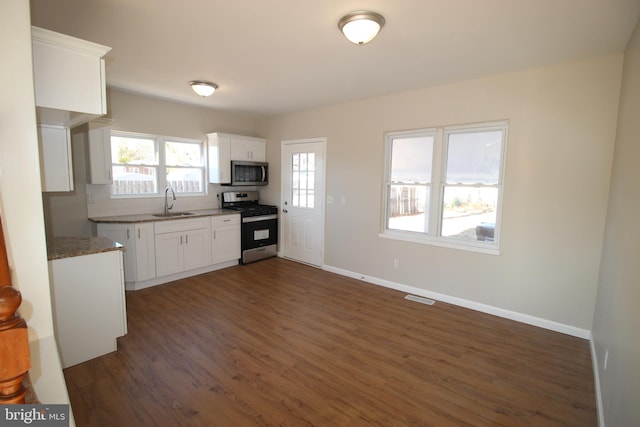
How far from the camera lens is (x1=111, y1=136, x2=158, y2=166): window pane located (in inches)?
168

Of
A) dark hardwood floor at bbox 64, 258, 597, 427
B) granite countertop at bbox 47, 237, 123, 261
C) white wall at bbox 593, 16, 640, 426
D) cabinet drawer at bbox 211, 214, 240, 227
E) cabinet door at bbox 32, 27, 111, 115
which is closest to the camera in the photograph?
white wall at bbox 593, 16, 640, 426

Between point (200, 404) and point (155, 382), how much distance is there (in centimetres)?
47

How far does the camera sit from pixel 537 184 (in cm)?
306

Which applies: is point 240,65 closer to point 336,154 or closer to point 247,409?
point 336,154

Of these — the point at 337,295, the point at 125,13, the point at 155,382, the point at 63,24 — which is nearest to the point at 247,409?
the point at 155,382

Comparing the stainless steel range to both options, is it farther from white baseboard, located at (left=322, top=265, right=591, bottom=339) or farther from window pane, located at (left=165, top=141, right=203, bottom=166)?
white baseboard, located at (left=322, top=265, right=591, bottom=339)

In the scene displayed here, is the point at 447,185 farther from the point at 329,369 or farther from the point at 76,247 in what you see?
the point at 76,247

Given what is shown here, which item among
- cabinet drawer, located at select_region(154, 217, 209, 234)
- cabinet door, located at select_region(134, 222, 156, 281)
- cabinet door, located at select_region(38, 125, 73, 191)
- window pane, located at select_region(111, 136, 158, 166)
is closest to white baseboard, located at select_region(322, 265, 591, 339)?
cabinet drawer, located at select_region(154, 217, 209, 234)

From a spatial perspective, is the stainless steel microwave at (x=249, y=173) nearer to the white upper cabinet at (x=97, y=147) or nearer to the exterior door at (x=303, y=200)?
the exterior door at (x=303, y=200)

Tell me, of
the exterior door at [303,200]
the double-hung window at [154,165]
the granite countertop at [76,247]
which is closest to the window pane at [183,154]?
the double-hung window at [154,165]

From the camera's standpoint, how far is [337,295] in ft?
13.0

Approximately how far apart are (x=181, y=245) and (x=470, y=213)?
12.8 feet

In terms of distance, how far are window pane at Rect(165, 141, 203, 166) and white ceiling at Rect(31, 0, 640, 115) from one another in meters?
1.30

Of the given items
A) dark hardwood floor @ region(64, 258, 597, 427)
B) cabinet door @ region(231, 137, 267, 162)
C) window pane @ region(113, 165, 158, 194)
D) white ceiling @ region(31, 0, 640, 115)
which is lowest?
dark hardwood floor @ region(64, 258, 597, 427)
